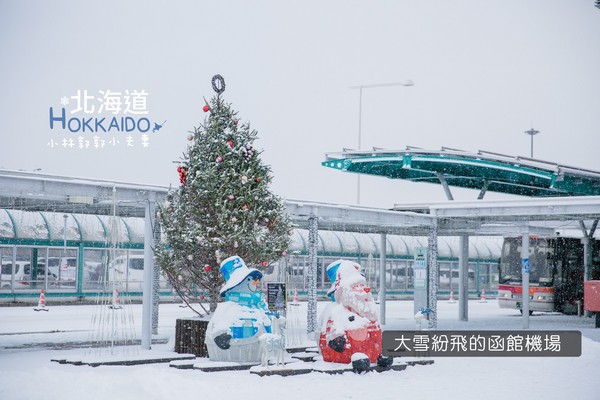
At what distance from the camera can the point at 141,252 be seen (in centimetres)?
3906

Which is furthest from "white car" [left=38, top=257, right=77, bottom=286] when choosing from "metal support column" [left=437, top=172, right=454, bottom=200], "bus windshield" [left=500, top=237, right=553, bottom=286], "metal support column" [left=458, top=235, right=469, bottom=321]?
"bus windshield" [left=500, top=237, right=553, bottom=286]

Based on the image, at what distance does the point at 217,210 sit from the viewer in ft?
A: 53.4

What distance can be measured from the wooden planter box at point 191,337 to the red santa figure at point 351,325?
259 cm

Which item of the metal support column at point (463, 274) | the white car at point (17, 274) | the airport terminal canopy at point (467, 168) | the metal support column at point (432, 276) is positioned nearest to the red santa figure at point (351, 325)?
the metal support column at point (432, 276)

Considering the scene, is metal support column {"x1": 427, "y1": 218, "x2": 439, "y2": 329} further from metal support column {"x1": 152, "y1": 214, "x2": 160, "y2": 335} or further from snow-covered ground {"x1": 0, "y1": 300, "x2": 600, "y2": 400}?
metal support column {"x1": 152, "y1": 214, "x2": 160, "y2": 335}

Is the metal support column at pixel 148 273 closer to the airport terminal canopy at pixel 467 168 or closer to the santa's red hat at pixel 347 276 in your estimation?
the santa's red hat at pixel 347 276

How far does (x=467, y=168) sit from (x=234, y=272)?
16117mm

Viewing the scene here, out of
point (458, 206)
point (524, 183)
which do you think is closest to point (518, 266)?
point (524, 183)

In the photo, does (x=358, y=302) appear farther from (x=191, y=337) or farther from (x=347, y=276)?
(x=191, y=337)

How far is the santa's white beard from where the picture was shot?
1481cm

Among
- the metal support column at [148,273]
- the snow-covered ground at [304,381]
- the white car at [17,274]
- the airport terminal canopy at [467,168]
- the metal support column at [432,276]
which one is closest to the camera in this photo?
the snow-covered ground at [304,381]

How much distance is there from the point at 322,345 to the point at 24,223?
2306 cm

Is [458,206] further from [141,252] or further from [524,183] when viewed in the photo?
[141,252]

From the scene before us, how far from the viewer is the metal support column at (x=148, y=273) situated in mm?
17125
